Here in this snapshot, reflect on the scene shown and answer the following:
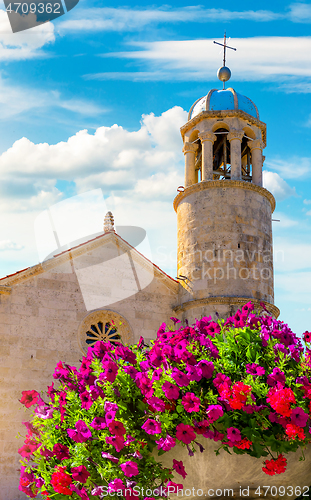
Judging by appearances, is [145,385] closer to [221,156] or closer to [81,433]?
[81,433]

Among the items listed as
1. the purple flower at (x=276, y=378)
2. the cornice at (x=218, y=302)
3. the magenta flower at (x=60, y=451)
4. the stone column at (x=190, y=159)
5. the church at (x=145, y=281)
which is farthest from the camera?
the stone column at (x=190, y=159)

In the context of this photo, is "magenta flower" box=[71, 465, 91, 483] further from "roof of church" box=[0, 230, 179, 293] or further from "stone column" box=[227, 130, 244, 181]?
"stone column" box=[227, 130, 244, 181]

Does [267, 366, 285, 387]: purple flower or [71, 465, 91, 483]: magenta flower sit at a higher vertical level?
[267, 366, 285, 387]: purple flower

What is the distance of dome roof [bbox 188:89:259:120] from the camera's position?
17.4 meters

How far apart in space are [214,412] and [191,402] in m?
0.34

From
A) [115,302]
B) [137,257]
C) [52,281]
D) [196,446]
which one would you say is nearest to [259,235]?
[137,257]

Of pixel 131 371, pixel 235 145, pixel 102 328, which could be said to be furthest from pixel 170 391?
pixel 235 145

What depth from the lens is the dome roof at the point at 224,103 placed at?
17.4 m

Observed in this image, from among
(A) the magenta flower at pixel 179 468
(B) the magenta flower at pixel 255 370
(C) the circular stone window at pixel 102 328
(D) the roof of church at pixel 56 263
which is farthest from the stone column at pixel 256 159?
(A) the magenta flower at pixel 179 468

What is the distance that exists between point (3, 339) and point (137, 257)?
15.3 ft

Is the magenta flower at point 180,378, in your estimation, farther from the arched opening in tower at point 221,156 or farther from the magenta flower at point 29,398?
the arched opening in tower at point 221,156

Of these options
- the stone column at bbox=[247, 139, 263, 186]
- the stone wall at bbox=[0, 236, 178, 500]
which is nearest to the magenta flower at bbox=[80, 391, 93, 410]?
the stone wall at bbox=[0, 236, 178, 500]

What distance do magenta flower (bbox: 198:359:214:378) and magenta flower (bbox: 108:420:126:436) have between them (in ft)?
4.42

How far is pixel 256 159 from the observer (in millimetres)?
17578
